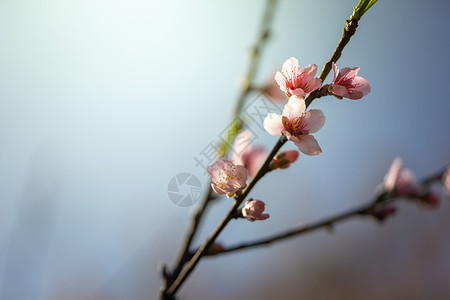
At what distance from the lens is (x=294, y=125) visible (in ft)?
2.18

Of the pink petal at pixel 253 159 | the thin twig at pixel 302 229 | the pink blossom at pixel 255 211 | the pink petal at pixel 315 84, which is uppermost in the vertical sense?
the pink petal at pixel 315 84

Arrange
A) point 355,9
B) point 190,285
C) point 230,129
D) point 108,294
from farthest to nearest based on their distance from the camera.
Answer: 1. point 190,285
2. point 108,294
3. point 230,129
4. point 355,9

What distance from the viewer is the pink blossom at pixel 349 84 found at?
2.13 ft

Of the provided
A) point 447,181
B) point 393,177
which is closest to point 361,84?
point 393,177

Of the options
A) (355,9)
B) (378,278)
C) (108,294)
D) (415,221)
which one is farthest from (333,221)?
(415,221)

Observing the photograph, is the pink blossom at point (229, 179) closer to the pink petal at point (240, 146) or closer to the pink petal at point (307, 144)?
the pink petal at point (307, 144)

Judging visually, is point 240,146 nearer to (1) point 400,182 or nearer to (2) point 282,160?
(2) point 282,160

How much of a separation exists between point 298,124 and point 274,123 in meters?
0.05

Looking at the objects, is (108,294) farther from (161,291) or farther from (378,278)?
(378,278)

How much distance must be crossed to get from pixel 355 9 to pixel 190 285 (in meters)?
4.04

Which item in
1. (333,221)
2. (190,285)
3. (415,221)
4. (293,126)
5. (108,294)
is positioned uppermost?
(293,126)

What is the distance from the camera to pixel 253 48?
3.81ft

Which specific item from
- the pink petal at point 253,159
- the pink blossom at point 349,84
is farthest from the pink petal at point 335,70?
the pink petal at point 253,159

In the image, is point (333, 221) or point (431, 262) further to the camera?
point (431, 262)
